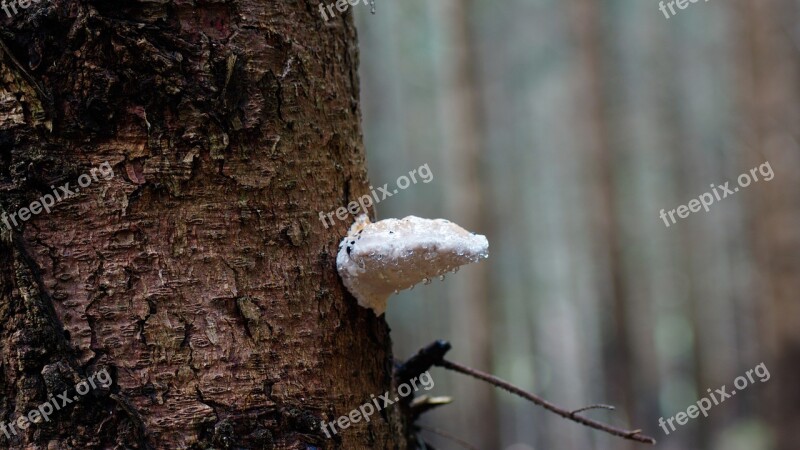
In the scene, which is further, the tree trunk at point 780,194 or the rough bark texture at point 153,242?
the tree trunk at point 780,194

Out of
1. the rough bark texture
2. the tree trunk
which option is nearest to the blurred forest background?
the tree trunk

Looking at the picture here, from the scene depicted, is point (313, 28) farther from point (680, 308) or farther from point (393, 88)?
point (680, 308)

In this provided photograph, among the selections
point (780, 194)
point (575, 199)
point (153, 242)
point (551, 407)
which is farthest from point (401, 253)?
point (575, 199)

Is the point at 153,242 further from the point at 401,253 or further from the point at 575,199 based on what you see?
the point at 575,199

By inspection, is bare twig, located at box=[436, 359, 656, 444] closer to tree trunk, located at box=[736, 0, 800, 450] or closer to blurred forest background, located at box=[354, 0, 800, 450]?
tree trunk, located at box=[736, 0, 800, 450]

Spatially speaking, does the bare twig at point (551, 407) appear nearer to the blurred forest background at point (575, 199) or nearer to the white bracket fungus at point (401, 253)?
the white bracket fungus at point (401, 253)

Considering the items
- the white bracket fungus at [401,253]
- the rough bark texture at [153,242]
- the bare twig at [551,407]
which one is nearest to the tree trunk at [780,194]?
the bare twig at [551,407]
